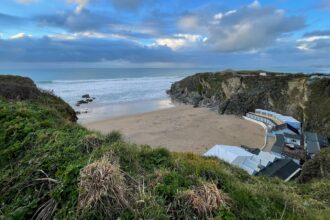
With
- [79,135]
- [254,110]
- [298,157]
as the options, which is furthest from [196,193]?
[254,110]

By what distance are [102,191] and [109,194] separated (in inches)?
4.3

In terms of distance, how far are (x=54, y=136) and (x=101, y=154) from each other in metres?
1.86

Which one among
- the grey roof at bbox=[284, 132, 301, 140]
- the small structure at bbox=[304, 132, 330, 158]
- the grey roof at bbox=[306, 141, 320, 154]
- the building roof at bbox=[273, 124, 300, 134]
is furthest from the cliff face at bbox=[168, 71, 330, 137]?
the grey roof at bbox=[306, 141, 320, 154]

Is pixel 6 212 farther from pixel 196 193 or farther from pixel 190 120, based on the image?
pixel 190 120

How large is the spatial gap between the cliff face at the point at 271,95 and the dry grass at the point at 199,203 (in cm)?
3357

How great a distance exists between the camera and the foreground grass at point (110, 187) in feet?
12.0

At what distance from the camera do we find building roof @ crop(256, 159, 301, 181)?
19328 millimetres

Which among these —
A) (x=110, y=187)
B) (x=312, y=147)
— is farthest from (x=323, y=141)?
(x=110, y=187)

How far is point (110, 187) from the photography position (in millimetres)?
3693

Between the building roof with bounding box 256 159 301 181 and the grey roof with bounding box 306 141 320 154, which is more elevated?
the building roof with bounding box 256 159 301 181

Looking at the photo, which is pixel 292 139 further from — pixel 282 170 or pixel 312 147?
pixel 282 170

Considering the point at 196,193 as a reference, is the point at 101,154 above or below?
above

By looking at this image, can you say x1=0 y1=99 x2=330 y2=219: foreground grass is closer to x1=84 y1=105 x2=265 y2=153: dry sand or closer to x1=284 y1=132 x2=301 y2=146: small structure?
x1=84 y1=105 x2=265 y2=153: dry sand

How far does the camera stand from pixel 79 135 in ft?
20.6
